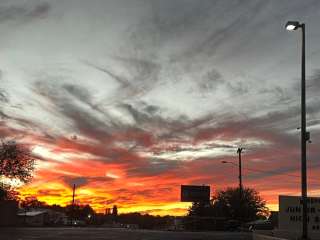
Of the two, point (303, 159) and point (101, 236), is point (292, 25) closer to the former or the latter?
point (303, 159)

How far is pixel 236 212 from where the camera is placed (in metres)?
91.0

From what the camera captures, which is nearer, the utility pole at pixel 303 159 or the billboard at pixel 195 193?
the utility pole at pixel 303 159

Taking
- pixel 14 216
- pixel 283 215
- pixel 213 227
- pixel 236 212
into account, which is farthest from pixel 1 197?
pixel 283 215

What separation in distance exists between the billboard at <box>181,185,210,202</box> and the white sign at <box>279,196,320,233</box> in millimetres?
72007

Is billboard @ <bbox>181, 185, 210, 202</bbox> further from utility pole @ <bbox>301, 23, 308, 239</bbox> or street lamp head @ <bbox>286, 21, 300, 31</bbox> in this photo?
street lamp head @ <bbox>286, 21, 300, 31</bbox>

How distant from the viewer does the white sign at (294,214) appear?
27.3m

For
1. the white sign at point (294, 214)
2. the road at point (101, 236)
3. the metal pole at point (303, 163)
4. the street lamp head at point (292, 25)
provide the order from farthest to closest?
the road at point (101, 236) → the white sign at point (294, 214) → the street lamp head at point (292, 25) → the metal pole at point (303, 163)

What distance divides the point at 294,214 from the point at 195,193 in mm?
73104

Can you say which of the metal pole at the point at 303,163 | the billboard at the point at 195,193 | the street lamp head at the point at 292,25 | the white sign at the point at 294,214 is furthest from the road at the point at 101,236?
the billboard at the point at 195,193

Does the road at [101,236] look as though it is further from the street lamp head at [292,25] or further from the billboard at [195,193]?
the billboard at [195,193]

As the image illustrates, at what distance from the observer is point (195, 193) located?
99812 mm

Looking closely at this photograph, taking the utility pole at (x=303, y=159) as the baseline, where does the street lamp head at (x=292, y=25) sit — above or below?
above

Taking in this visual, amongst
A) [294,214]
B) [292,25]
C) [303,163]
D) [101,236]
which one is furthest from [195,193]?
[292,25]

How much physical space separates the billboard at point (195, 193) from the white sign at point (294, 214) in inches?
2835
